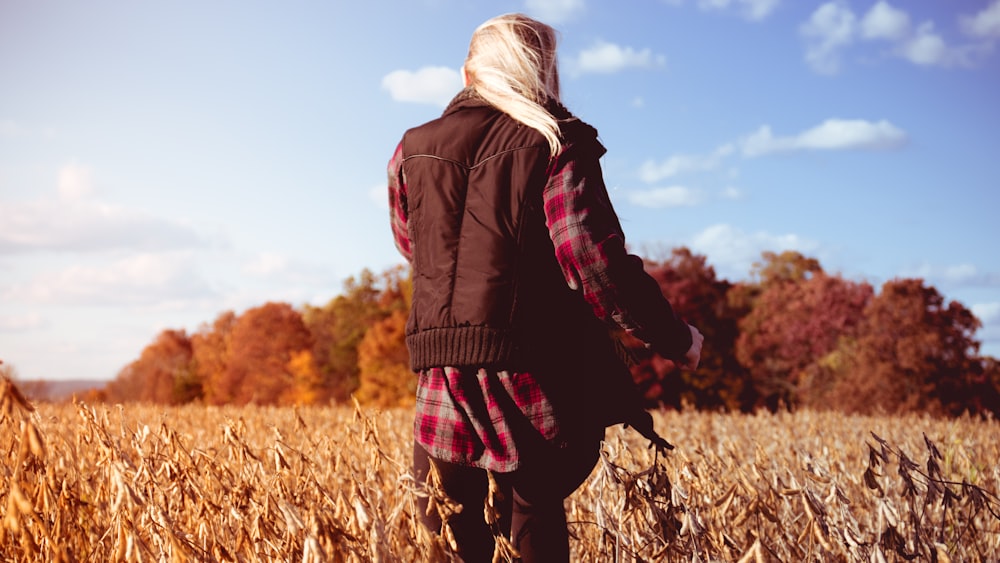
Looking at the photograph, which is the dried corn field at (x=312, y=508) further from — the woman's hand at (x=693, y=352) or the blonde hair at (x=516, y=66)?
the blonde hair at (x=516, y=66)

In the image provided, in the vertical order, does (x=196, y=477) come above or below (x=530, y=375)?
below

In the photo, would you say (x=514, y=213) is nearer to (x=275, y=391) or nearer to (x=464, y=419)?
(x=464, y=419)

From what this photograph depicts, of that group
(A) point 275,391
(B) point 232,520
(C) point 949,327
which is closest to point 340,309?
(A) point 275,391

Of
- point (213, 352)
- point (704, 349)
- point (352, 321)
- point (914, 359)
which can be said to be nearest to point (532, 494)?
point (914, 359)

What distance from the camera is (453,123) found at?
2.30 m

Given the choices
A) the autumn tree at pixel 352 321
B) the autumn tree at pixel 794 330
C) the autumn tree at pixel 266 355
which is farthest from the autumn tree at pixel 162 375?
the autumn tree at pixel 794 330

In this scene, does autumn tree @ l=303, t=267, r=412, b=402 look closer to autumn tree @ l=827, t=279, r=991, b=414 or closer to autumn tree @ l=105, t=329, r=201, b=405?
autumn tree @ l=105, t=329, r=201, b=405

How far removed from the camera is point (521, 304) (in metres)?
2.11

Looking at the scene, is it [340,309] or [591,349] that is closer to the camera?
[591,349]

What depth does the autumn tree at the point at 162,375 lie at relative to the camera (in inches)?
1485

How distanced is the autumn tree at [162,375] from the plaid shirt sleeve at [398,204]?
3458cm

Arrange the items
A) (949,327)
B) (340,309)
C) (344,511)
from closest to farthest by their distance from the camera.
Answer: (344,511), (949,327), (340,309)

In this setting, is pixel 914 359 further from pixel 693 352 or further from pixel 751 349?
pixel 693 352

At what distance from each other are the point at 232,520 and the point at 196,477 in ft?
0.68
